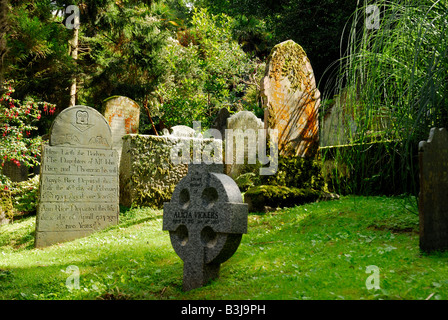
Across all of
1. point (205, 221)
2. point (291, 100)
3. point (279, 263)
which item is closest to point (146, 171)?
point (291, 100)

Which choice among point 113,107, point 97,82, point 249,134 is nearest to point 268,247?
point 249,134

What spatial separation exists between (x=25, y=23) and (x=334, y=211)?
908cm

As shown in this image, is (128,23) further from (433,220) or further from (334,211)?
(433,220)

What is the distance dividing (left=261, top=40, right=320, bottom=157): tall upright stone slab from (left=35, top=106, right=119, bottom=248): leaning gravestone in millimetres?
3377

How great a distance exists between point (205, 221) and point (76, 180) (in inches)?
172

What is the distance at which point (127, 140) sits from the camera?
8.71 m

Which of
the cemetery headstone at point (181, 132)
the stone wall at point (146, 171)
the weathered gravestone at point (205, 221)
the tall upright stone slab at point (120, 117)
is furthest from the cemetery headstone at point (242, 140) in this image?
the weathered gravestone at point (205, 221)

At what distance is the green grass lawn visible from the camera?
3279mm

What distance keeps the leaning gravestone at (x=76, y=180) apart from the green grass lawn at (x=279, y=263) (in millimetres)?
705

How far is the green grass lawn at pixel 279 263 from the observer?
328 cm

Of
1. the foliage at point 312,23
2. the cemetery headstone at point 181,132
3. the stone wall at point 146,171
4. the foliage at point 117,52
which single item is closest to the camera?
the stone wall at point 146,171

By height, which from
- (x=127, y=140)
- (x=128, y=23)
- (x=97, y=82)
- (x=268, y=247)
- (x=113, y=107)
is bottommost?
(x=268, y=247)

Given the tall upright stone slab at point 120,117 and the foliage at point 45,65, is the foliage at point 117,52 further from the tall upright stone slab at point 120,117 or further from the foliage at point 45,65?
the tall upright stone slab at point 120,117

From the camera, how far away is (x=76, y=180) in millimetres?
7348
